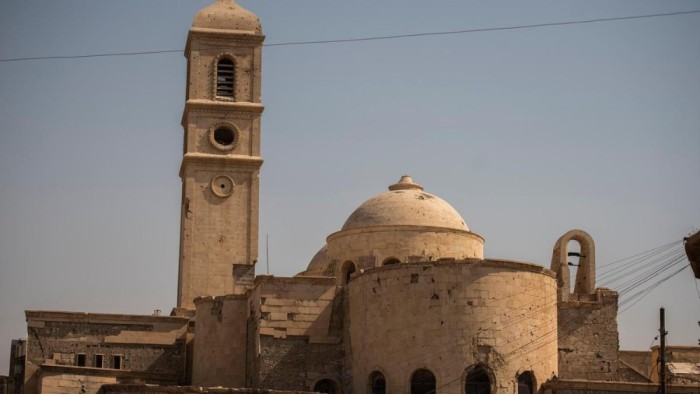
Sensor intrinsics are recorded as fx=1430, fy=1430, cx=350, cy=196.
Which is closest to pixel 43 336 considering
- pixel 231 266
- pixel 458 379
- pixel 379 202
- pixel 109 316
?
pixel 109 316

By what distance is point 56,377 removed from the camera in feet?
159

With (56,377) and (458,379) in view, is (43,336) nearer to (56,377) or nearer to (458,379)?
(56,377)

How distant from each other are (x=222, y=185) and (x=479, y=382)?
68.0 feet

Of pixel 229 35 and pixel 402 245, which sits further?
pixel 229 35

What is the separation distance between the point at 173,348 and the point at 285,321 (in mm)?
7993

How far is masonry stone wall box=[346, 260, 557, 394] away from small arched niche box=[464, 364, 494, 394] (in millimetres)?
198

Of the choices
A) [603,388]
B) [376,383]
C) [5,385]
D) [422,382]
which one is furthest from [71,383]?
[603,388]

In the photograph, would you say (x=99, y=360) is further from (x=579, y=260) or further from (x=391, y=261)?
(x=579, y=260)

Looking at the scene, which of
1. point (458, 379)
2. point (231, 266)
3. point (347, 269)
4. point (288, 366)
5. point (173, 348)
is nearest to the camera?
point (458, 379)

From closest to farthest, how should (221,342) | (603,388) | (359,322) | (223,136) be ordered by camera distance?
1. (603,388)
2. (359,322)
3. (221,342)
4. (223,136)

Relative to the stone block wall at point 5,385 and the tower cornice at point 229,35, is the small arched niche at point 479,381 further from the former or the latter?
the tower cornice at point 229,35

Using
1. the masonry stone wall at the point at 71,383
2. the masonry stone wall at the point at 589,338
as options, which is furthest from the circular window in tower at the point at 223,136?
the masonry stone wall at the point at 589,338

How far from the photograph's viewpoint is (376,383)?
1832 inches

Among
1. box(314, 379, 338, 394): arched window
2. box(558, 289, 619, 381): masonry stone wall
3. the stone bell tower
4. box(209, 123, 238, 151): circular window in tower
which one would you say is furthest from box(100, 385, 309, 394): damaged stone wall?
box(209, 123, 238, 151): circular window in tower
